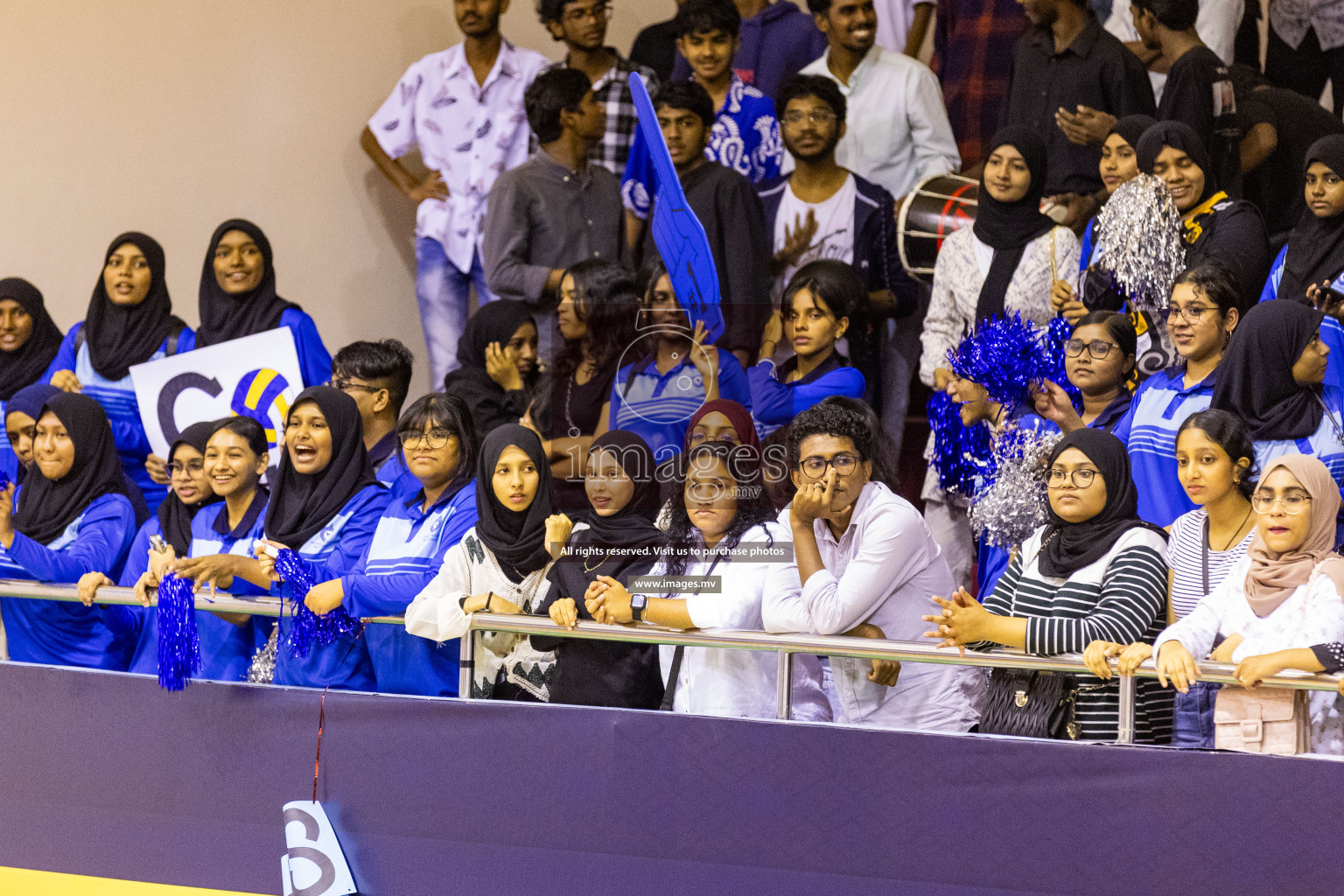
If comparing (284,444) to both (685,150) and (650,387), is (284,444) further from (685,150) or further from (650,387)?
(685,150)

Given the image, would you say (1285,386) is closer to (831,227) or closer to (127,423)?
(831,227)

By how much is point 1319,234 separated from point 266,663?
2.90 meters

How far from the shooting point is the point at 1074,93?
16.2ft

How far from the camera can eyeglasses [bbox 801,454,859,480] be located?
3.42 m

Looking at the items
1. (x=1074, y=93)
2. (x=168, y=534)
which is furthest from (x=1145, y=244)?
(x=168, y=534)

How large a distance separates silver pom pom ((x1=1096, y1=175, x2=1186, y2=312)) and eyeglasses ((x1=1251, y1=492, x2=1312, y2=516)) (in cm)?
119

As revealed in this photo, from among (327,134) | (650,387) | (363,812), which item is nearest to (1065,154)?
(650,387)

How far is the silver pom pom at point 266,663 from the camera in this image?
13.0 feet

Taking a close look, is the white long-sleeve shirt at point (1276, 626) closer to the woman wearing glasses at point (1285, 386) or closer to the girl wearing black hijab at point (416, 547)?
the woman wearing glasses at point (1285, 386)

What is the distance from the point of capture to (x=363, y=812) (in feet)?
11.9

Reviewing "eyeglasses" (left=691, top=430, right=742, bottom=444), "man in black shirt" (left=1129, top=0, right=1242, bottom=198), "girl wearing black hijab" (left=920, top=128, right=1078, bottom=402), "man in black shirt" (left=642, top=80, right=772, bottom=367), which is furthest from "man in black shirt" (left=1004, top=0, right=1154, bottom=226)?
"eyeglasses" (left=691, top=430, right=742, bottom=444)

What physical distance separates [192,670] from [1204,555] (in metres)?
2.40

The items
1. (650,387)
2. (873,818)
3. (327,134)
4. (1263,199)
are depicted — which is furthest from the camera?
(327,134)

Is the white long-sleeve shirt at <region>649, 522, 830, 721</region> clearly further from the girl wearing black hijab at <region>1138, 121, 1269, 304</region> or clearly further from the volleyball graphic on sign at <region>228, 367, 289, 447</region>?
the volleyball graphic on sign at <region>228, 367, 289, 447</region>
